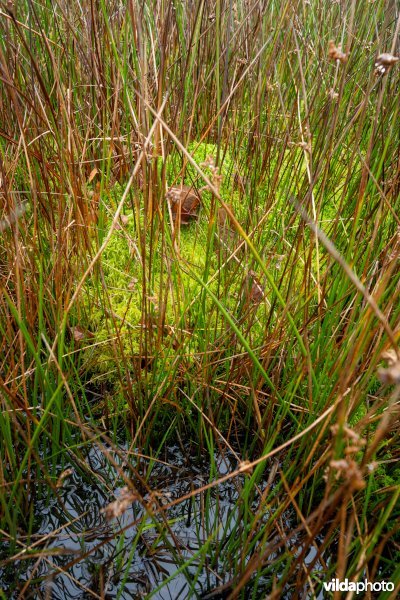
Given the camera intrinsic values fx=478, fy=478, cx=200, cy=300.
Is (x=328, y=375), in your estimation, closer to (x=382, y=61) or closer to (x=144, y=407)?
(x=144, y=407)

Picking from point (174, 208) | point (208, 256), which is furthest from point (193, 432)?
point (174, 208)

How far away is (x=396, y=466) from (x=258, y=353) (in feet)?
1.43

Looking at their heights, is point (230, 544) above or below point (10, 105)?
below

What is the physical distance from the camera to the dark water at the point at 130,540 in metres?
0.93

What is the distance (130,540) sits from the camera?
3.33 ft

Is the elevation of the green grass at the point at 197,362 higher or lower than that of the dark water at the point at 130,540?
higher

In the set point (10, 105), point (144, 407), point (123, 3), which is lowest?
point (144, 407)

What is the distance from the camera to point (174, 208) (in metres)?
1.82

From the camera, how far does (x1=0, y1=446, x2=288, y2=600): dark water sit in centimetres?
93

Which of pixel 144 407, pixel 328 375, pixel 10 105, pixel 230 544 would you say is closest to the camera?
pixel 230 544

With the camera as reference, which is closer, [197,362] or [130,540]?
[130,540]

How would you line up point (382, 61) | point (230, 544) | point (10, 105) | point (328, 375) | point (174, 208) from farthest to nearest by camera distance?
point (174, 208)
point (10, 105)
point (328, 375)
point (230, 544)
point (382, 61)

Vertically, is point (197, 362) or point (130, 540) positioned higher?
point (197, 362)

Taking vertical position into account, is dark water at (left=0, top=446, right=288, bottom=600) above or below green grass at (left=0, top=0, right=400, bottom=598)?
below
